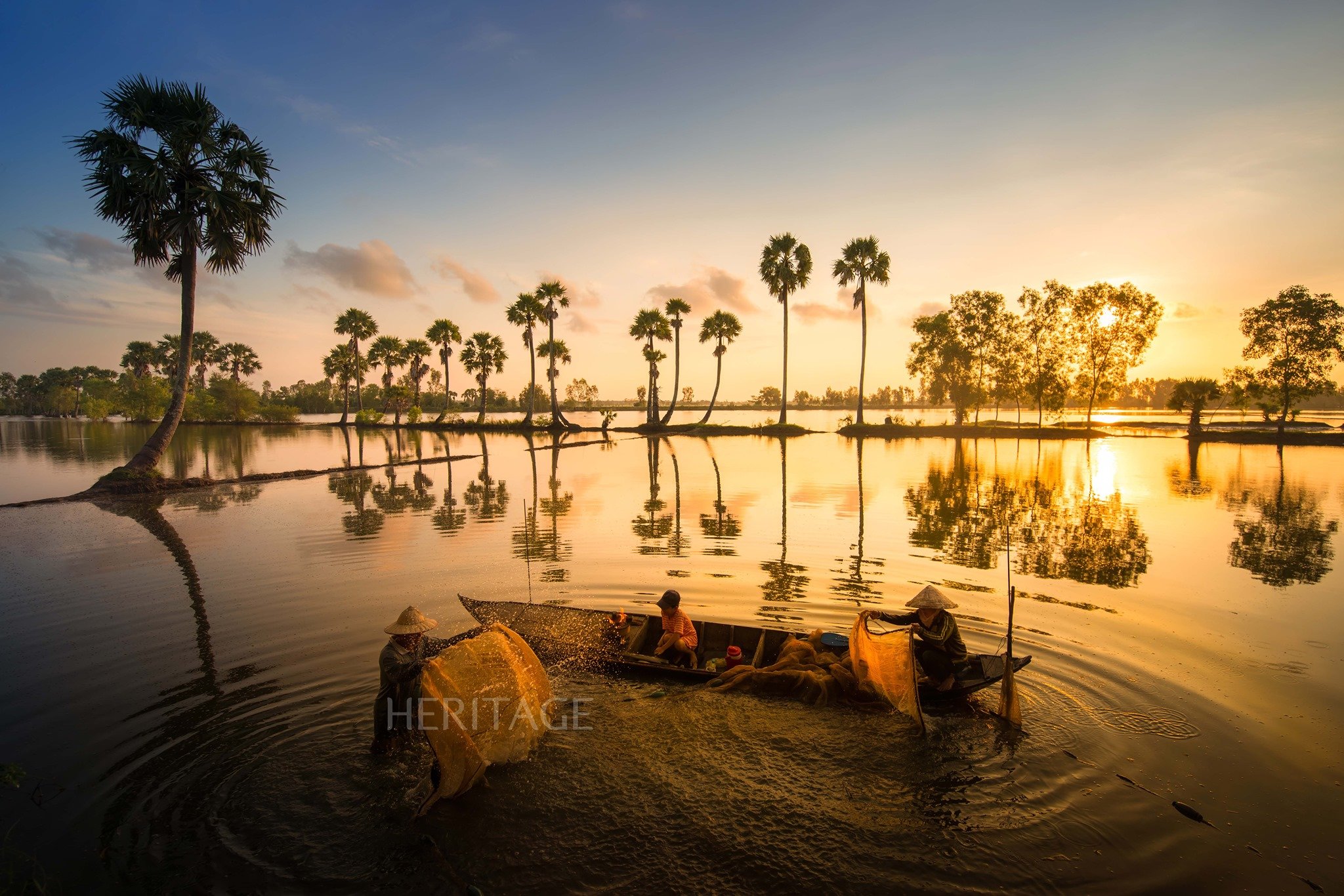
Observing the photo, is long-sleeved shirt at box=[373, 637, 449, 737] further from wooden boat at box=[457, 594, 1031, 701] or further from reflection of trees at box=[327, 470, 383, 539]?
reflection of trees at box=[327, 470, 383, 539]

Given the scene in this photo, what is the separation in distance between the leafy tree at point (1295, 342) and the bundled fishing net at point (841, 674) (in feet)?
192

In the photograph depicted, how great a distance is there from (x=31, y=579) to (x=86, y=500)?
1236cm

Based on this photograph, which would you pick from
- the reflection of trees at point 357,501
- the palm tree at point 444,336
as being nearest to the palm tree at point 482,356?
the palm tree at point 444,336

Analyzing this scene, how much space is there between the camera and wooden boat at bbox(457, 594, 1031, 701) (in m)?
8.22

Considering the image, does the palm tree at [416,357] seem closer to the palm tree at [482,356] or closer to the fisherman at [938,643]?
the palm tree at [482,356]

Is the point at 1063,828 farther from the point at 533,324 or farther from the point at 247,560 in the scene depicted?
the point at 533,324

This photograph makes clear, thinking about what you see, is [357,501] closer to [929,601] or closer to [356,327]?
[929,601]

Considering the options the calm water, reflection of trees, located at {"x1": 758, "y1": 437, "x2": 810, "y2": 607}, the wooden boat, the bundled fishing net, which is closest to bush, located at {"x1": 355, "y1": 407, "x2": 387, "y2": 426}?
the calm water

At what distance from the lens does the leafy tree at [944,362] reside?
69.4 m

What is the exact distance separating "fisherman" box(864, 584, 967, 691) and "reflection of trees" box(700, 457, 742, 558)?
24.2ft

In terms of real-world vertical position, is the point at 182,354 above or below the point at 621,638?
above

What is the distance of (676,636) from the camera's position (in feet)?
27.7

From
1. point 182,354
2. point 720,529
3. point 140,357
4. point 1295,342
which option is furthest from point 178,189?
point 140,357

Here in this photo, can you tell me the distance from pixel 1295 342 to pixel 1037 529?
4955cm
